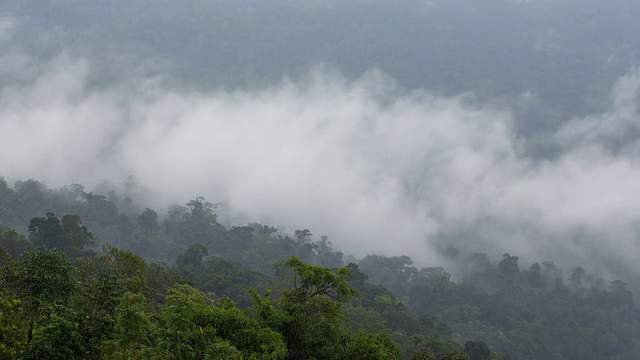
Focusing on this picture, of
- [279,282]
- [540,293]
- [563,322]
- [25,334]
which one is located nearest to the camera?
[25,334]

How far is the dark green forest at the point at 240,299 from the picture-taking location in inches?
557

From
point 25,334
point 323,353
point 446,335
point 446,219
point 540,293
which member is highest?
point 446,219

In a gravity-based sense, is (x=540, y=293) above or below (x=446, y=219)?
below

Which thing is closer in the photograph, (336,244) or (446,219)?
(336,244)

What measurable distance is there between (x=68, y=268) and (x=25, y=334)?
5816 mm

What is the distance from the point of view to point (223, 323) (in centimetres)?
1612

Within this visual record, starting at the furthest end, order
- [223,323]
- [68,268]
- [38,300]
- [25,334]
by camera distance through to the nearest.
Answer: [68,268]
[38,300]
[223,323]
[25,334]

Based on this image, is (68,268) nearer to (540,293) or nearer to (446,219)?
(540,293)

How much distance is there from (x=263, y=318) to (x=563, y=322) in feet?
267

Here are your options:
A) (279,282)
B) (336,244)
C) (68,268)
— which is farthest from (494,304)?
(68,268)

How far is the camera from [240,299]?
Result: 182 ft

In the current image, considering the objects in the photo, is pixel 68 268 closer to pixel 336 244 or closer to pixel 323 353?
pixel 323 353

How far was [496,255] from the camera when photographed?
15912 cm

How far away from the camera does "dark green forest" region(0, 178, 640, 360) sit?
557 inches
